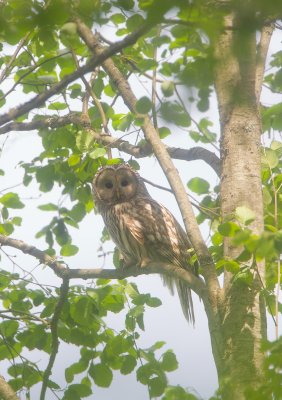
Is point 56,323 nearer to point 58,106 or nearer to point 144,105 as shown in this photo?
point 58,106

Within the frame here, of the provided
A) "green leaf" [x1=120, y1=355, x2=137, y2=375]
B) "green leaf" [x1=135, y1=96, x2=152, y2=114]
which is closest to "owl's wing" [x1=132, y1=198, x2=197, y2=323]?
"green leaf" [x1=120, y1=355, x2=137, y2=375]

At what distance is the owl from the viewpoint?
470 cm

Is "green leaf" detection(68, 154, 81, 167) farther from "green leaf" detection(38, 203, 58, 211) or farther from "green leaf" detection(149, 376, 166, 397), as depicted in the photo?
"green leaf" detection(149, 376, 166, 397)

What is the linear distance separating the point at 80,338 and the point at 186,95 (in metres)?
3.05

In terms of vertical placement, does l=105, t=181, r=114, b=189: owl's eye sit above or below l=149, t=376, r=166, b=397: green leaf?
above

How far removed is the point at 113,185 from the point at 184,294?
112 cm

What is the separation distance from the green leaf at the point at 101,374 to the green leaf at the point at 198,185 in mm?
1273

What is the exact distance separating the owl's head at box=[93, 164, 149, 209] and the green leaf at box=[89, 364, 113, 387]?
172cm

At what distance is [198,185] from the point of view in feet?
12.4

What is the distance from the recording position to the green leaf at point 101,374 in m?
3.77

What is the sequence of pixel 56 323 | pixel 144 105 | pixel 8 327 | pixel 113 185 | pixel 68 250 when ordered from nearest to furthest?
pixel 144 105 < pixel 56 323 < pixel 8 327 < pixel 68 250 < pixel 113 185

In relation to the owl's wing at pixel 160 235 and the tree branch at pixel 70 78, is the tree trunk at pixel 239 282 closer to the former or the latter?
the tree branch at pixel 70 78

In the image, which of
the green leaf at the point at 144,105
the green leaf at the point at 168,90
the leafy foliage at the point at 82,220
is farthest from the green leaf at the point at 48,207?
the green leaf at the point at 168,90

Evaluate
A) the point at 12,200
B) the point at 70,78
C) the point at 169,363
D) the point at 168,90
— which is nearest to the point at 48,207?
the point at 12,200
